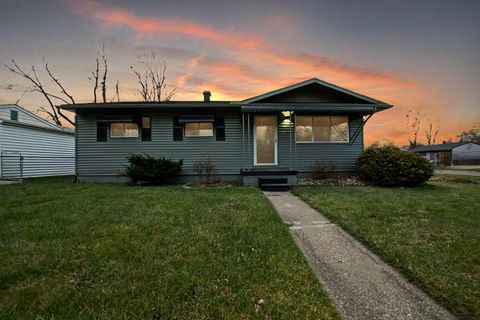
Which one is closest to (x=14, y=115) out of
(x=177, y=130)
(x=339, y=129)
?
(x=177, y=130)

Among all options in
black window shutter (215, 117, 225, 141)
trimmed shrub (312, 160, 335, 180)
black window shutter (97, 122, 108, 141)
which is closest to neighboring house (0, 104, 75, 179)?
black window shutter (97, 122, 108, 141)

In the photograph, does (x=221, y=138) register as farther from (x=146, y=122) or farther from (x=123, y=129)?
(x=123, y=129)

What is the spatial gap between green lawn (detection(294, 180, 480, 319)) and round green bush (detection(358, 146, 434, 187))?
1891 mm

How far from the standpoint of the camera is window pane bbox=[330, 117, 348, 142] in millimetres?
9906

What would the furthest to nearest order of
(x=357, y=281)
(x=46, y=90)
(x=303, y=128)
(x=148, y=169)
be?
(x=46, y=90), (x=303, y=128), (x=148, y=169), (x=357, y=281)

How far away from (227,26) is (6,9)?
9671 millimetres

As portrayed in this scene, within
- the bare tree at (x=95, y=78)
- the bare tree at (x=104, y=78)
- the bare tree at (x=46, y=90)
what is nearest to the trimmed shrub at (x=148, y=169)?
the bare tree at (x=46, y=90)

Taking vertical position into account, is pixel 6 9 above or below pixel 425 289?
above

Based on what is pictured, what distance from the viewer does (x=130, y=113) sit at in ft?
31.1

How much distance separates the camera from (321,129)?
32.6ft

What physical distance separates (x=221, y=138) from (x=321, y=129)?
4581 millimetres

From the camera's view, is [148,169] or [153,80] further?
[153,80]

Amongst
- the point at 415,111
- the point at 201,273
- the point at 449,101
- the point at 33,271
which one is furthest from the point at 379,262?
the point at 415,111

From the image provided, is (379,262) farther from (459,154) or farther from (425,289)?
(459,154)
